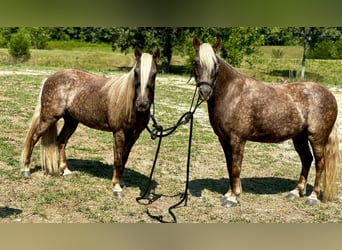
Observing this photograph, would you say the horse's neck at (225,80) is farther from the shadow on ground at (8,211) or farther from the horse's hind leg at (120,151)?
the shadow on ground at (8,211)

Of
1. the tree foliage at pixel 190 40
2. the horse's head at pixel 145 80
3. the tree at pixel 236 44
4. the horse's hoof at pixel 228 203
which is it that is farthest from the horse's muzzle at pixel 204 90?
the tree at pixel 236 44

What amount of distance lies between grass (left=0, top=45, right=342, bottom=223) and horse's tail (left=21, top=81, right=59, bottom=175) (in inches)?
8.0

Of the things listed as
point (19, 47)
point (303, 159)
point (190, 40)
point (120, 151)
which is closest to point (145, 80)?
point (120, 151)

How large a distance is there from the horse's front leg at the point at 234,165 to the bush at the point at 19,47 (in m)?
23.9

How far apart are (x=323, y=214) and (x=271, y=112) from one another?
4.84ft

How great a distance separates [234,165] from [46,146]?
2.71m

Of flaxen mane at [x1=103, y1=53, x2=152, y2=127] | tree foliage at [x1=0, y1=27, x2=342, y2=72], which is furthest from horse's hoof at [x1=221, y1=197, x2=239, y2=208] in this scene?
tree foliage at [x1=0, y1=27, x2=342, y2=72]

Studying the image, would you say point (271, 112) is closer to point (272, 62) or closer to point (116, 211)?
point (116, 211)

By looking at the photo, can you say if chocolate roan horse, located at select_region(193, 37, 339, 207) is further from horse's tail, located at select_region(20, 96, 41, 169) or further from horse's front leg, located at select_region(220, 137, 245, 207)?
horse's tail, located at select_region(20, 96, 41, 169)

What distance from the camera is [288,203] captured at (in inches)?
218

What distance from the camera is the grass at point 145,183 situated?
4844 mm

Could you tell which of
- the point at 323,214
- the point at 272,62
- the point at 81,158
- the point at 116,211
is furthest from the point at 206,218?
the point at 272,62

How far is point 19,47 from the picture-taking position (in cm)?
2750
